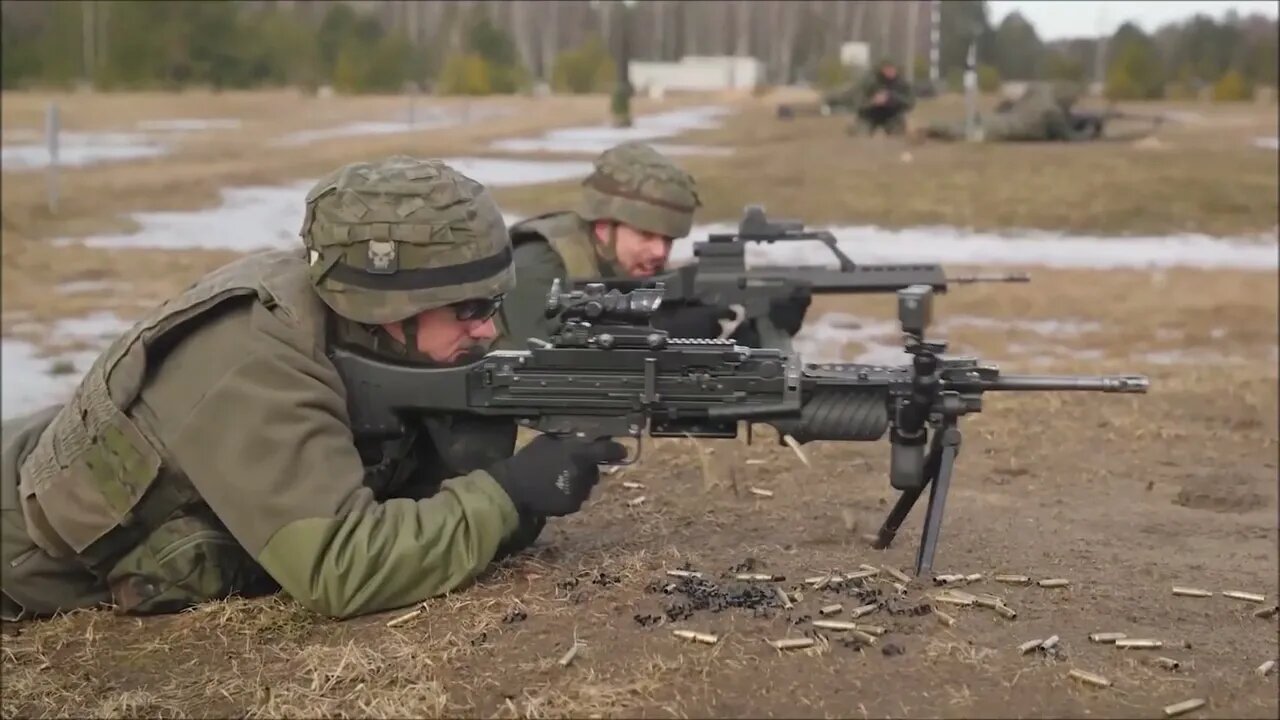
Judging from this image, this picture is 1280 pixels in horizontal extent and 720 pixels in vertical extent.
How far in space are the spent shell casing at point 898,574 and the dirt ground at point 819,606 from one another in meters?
0.05

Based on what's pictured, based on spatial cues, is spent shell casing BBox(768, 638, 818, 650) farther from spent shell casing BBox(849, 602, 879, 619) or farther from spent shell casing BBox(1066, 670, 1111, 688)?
spent shell casing BBox(1066, 670, 1111, 688)

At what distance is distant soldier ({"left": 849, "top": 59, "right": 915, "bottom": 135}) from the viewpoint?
26891mm

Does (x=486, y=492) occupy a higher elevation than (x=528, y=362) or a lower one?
lower

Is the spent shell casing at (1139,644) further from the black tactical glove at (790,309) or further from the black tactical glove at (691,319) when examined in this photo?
the black tactical glove at (790,309)

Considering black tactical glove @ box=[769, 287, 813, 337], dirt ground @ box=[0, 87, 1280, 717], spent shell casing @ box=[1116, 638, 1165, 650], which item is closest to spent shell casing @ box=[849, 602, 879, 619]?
dirt ground @ box=[0, 87, 1280, 717]

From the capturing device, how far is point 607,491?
6.22 meters

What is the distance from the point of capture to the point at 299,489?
3.90 metres

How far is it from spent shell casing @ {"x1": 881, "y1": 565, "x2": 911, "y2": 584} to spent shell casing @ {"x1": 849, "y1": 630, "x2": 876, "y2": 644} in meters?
0.56

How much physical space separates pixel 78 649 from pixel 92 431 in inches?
29.3

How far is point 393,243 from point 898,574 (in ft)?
6.27

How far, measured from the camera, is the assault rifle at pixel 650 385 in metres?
4.21

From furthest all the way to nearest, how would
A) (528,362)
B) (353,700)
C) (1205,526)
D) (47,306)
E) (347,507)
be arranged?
(47,306) < (1205,526) < (528,362) < (347,507) < (353,700)

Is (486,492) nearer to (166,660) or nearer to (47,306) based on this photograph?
(166,660)

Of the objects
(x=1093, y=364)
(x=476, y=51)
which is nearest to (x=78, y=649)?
(x=1093, y=364)
